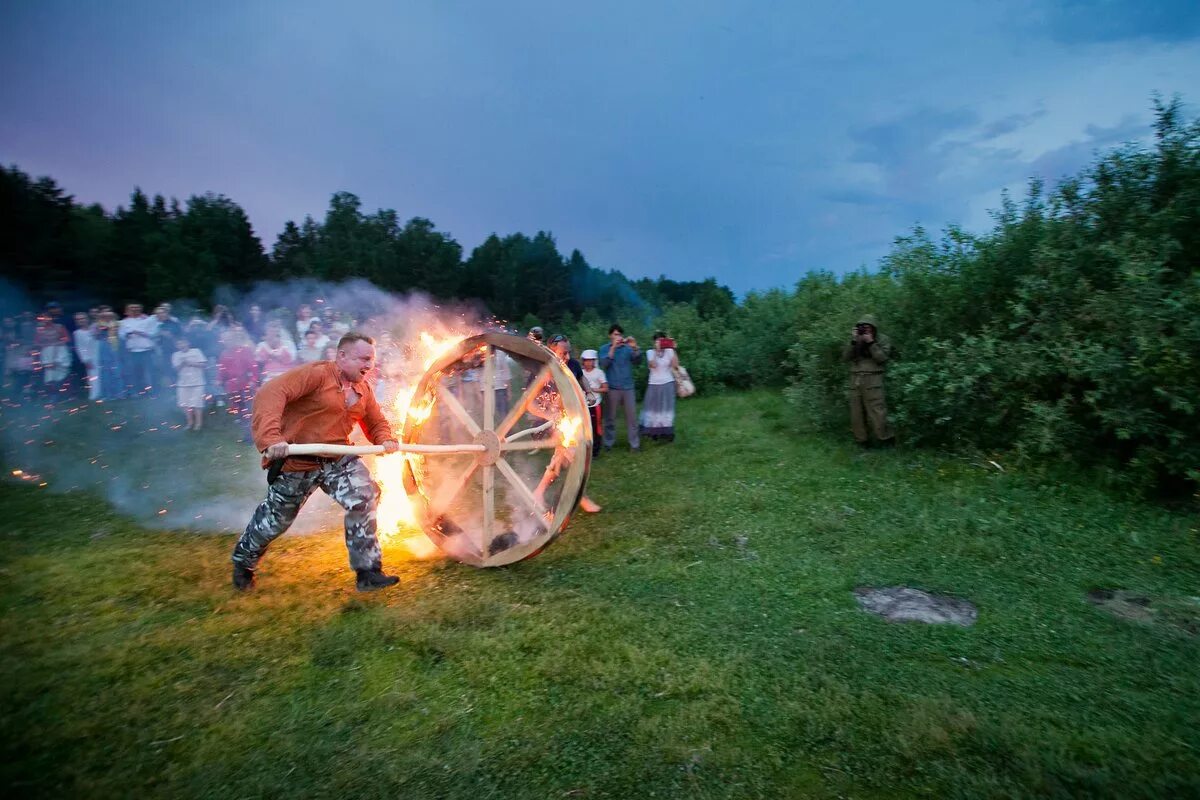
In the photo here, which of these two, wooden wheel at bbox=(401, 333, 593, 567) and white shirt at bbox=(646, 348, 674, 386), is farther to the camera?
white shirt at bbox=(646, 348, 674, 386)

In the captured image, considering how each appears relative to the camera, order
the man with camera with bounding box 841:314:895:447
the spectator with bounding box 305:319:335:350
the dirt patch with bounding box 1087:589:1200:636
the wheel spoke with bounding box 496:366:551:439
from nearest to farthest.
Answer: the dirt patch with bounding box 1087:589:1200:636
the wheel spoke with bounding box 496:366:551:439
the man with camera with bounding box 841:314:895:447
the spectator with bounding box 305:319:335:350

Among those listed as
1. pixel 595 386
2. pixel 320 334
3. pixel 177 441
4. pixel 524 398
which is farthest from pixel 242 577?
pixel 177 441

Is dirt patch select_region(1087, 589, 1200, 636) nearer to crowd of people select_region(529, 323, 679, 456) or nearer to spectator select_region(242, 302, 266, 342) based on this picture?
crowd of people select_region(529, 323, 679, 456)

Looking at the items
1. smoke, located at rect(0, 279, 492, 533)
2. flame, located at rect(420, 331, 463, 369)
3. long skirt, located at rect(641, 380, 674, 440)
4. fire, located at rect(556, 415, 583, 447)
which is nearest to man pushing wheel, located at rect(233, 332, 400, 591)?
flame, located at rect(420, 331, 463, 369)

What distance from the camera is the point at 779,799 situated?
2.97 m

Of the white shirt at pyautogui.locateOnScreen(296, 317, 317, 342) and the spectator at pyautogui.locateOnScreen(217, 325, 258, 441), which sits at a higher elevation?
the white shirt at pyautogui.locateOnScreen(296, 317, 317, 342)

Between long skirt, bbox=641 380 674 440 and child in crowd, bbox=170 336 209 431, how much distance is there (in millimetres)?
7960

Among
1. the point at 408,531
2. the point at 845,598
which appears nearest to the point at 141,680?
the point at 408,531

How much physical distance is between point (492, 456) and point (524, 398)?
0.62 m

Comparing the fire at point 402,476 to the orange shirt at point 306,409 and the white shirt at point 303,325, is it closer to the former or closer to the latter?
the orange shirt at point 306,409

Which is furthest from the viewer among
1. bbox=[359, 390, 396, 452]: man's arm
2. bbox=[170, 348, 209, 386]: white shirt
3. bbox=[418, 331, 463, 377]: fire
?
bbox=[170, 348, 209, 386]: white shirt

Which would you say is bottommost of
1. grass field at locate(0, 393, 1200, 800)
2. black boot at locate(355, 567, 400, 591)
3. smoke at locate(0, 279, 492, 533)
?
grass field at locate(0, 393, 1200, 800)

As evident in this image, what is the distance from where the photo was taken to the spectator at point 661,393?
36.7 ft

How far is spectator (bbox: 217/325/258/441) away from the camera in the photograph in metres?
12.1
